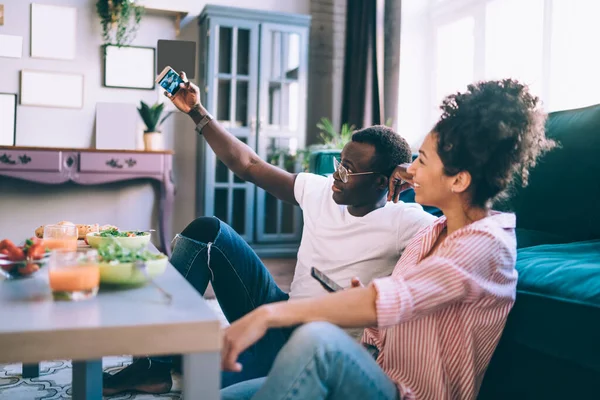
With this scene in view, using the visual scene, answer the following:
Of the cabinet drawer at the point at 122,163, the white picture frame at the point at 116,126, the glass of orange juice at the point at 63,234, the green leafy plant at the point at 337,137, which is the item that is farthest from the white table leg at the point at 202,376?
the white picture frame at the point at 116,126

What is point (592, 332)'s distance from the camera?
1124mm

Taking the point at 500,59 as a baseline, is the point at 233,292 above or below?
below

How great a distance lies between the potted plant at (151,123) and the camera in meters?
3.99

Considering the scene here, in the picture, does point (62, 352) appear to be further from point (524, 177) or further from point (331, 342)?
point (524, 177)

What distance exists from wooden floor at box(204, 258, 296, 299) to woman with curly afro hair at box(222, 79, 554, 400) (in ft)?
6.84

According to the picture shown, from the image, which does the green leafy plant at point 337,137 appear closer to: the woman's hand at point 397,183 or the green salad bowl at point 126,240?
the woman's hand at point 397,183

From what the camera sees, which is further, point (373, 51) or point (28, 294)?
point (373, 51)

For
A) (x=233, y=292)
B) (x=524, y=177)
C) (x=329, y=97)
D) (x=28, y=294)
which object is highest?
(x=329, y=97)

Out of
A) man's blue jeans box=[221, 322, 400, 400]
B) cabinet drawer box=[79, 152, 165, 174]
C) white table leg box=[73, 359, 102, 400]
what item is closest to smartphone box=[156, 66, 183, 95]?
white table leg box=[73, 359, 102, 400]

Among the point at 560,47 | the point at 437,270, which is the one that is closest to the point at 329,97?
the point at 560,47

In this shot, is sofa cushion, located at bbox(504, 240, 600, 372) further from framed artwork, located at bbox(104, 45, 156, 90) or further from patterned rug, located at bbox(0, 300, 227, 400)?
framed artwork, located at bbox(104, 45, 156, 90)

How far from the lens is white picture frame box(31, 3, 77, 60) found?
406 cm

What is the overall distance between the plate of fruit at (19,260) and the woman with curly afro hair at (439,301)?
1.38ft

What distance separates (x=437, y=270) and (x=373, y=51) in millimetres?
3436
